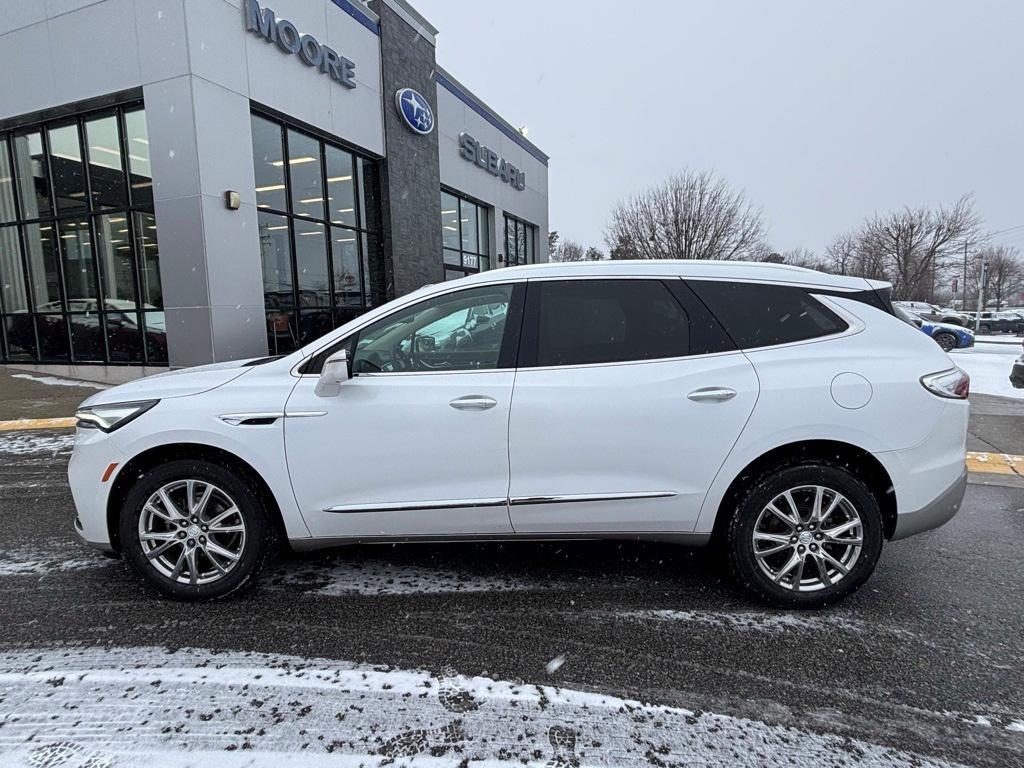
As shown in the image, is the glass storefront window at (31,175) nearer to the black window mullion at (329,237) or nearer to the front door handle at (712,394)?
the black window mullion at (329,237)

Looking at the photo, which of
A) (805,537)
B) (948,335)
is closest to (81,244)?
(805,537)

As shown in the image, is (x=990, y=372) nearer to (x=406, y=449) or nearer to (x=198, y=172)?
(x=406, y=449)

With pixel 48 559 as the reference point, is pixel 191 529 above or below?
above

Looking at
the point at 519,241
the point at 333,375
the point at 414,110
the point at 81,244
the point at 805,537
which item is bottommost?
the point at 805,537

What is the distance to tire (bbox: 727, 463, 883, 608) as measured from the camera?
287 centimetres

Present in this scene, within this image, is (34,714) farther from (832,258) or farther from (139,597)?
(832,258)

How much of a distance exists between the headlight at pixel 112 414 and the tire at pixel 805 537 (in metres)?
3.06

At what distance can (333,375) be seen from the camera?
112 inches

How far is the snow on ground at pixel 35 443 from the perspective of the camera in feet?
21.3

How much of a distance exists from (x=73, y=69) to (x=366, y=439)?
39.4ft

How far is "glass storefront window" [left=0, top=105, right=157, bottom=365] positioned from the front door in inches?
378

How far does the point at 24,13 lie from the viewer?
10.7 meters

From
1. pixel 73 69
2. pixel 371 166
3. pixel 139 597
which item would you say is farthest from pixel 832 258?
pixel 139 597

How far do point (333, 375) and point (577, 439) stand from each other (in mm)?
1231
